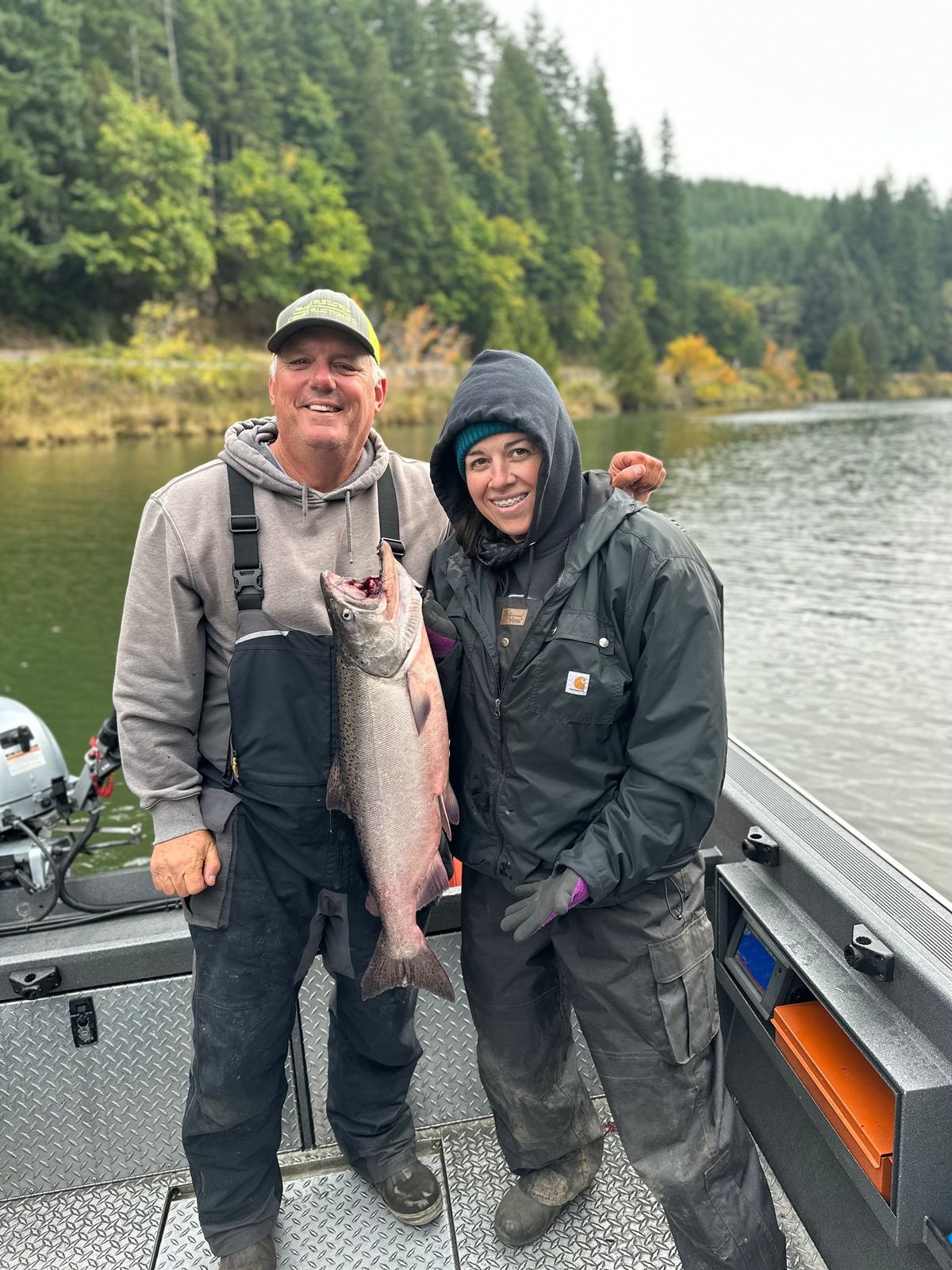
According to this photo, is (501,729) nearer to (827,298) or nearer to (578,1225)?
(578,1225)

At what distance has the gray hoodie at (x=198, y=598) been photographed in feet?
7.57

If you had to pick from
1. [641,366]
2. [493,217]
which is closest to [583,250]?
[493,217]

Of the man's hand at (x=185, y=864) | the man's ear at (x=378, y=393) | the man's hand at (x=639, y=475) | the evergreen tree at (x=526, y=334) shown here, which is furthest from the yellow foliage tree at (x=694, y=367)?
the man's hand at (x=185, y=864)

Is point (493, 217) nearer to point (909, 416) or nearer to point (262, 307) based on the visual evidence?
point (262, 307)

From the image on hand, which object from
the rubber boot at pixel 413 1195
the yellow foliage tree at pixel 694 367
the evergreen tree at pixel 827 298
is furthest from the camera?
the evergreen tree at pixel 827 298

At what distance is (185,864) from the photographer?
2.31m

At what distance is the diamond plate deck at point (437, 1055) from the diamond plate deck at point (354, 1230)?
151 millimetres

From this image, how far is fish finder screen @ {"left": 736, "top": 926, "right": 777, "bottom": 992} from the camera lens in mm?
2607

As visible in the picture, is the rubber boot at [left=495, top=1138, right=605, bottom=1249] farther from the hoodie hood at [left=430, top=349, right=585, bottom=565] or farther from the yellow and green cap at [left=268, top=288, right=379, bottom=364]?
the yellow and green cap at [left=268, top=288, right=379, bottom=364]

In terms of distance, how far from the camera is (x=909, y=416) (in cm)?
5591

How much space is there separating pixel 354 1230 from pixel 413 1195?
19 centimetres

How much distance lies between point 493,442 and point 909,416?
2374 inches

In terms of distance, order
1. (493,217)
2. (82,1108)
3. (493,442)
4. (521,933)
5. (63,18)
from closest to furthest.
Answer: (521,933) → (493,442) → (82,1108) → (63,18) → (493,217)

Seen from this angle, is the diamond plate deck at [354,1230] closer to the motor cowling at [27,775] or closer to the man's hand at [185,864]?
the man's hand at [185,864]
